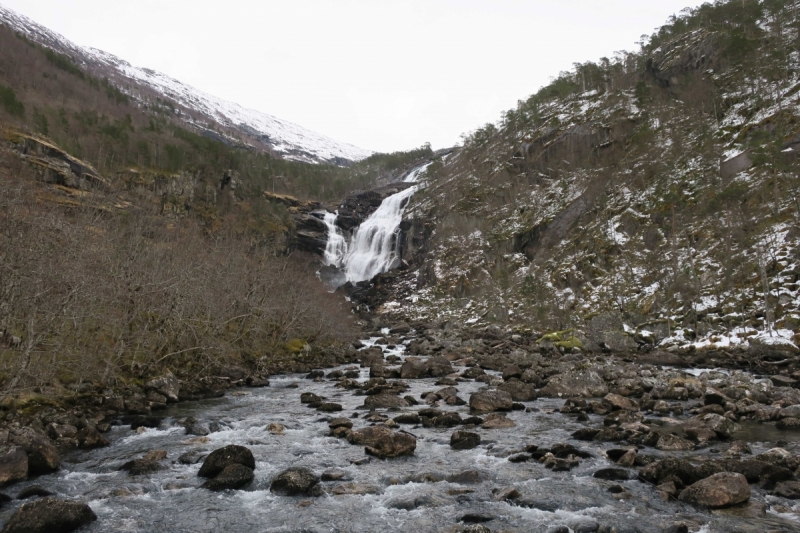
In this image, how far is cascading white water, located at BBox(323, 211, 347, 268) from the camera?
81250 millimetres

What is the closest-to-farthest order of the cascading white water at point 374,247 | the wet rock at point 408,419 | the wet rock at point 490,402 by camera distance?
the wet rock at point 408,419
the wet rock at point 490,402
the cascading white water at point 374,247

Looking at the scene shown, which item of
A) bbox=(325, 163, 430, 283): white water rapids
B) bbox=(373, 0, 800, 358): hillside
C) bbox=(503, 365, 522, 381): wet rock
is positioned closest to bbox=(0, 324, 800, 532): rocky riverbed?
bbox=(503, 365, 522, 381): wet rock

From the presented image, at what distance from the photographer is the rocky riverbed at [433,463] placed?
7.56 meters

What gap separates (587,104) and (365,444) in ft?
263

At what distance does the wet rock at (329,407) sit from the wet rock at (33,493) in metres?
8.34

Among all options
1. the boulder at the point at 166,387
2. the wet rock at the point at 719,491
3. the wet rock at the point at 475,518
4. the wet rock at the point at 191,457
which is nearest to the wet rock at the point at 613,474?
the wet rock at the point at 719,491

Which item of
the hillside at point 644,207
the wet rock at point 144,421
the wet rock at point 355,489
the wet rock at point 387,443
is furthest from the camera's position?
the hillside at point 644,207

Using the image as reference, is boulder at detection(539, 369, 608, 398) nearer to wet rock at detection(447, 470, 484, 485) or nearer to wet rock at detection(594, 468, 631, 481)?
wet rock at detection(594, 468, 631, 481)

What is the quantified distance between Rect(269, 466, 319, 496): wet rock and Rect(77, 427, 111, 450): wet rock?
506cm

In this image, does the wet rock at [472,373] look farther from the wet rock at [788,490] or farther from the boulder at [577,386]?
the wet rock at [788,490]

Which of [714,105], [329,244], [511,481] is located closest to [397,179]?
[329,244]

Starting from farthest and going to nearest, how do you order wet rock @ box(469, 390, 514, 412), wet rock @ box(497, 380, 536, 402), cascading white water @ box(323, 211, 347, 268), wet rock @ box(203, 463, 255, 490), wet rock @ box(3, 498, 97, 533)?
cascading white water @ box(323, 211, 347, 268), wet rock @ box(497, 380, 536, 402), wet rock @ box(469, 390, 514, 412), wet rock @ box(203, 463, 255, 490), wet rock @ box(3, 498, 97, 533)

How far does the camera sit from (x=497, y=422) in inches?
531

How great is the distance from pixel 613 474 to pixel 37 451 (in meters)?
11.4
